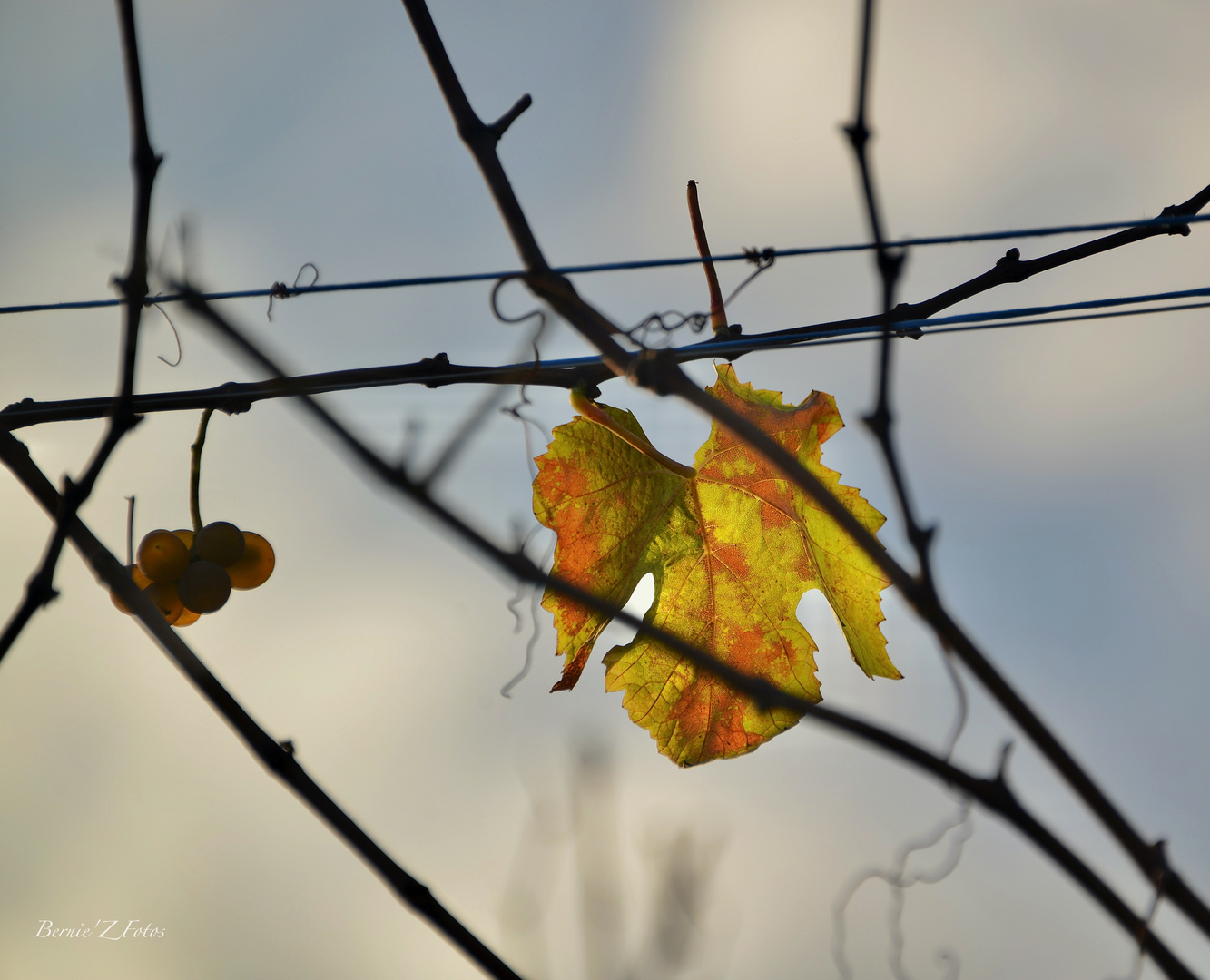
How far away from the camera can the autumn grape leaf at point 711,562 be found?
96 cm

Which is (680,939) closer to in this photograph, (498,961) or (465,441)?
(498,961)

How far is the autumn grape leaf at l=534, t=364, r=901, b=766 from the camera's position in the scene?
0.96m

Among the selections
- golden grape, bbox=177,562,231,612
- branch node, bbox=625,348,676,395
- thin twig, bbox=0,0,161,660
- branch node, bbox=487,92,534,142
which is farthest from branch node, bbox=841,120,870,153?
golden grape, bbox=177,562,231,612

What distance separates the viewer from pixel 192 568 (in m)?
1.08

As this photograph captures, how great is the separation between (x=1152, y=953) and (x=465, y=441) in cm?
38

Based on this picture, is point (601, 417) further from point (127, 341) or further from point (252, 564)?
point (252, 564)

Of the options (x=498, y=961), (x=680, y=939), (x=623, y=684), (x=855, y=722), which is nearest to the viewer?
(x=855, y=722)

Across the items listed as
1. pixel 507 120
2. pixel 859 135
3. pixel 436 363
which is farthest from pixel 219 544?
pixel 859 135

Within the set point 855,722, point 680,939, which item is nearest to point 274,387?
point 855,722

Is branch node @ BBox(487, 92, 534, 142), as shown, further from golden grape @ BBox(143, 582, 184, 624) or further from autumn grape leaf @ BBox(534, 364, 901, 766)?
golden grape @ BBox(143, 582, 184, 624)

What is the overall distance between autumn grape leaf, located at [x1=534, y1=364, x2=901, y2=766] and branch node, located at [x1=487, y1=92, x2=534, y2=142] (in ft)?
1.19

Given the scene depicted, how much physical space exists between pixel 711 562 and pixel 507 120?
67cm

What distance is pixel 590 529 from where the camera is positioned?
101cm

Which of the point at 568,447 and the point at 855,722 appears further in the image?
the point at 568,447
